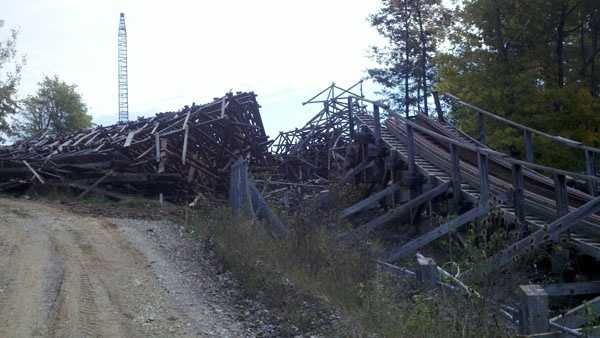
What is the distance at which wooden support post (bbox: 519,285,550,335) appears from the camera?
17.8 ft

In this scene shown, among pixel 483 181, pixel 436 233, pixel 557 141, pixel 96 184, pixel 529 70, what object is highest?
pixel 529 70

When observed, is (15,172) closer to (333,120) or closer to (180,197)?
(180,197)

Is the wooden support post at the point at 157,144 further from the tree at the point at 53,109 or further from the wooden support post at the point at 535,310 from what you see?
the tree at the point at 53,109

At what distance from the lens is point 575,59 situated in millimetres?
19625

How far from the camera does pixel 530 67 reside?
57.2ft

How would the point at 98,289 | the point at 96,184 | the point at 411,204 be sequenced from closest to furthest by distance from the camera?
the point at 98,289 → the point at 411,204 → the point at 96,184

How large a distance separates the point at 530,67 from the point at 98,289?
13069 mm

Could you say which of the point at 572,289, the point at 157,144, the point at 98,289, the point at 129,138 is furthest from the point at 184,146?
the point at 572,289

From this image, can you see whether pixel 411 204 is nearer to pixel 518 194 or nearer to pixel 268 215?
pixel 518 194

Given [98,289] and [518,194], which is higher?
[518,194]

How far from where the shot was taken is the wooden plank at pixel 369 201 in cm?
1299

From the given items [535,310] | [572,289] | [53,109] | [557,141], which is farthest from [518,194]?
[53,109]

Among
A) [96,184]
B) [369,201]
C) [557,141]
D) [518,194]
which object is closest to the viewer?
[518,194]

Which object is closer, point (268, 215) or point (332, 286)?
point (332, 286)
